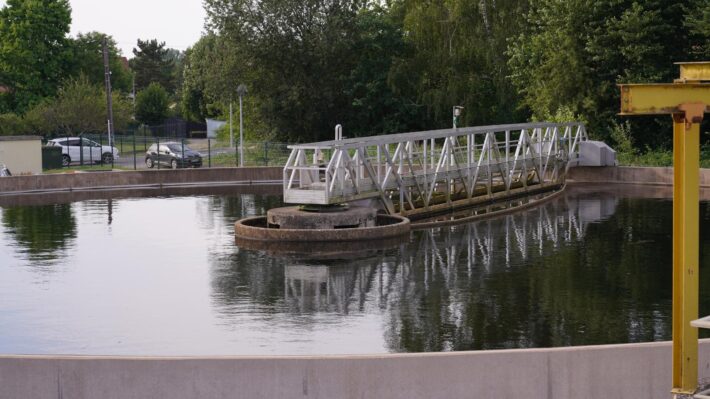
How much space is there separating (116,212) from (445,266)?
14758 mm

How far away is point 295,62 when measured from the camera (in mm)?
62250

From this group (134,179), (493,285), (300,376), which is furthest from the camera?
(134,179)

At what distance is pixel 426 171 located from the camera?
34000mm

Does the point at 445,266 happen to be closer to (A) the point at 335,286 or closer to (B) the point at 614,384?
(A) the point at 335,286

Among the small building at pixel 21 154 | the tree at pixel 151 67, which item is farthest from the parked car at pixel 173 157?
the tree at pixel 151 67

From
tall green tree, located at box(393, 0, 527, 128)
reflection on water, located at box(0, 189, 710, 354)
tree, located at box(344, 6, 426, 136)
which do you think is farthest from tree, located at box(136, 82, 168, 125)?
reflection on water, located at box(0, 189, 710, 354)

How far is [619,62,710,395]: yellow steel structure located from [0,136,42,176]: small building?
40.0m

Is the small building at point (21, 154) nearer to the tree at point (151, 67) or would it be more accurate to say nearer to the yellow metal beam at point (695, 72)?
the yellow metal beam at point (695, 72)

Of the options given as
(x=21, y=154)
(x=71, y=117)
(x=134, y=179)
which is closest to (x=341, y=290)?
(x=134, y=179)

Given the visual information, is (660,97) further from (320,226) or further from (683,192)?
(320,226)

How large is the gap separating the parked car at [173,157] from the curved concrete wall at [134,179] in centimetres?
835

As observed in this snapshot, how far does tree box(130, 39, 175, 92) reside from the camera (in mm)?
150625

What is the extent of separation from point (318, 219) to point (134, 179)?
64.5 feet

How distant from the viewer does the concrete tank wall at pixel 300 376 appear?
11969mm
